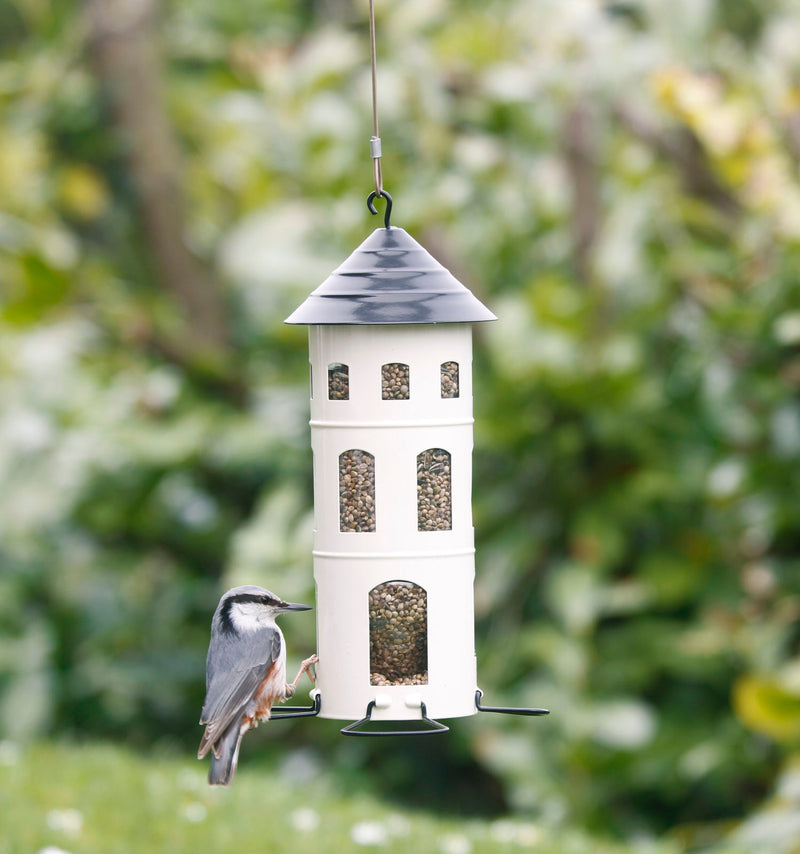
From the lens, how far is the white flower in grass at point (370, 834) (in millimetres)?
3730

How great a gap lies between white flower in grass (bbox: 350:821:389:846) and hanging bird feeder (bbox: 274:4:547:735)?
62.9 inches

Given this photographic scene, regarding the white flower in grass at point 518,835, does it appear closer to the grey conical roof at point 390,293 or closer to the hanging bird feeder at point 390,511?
the hanging bird feeder at point 390,511

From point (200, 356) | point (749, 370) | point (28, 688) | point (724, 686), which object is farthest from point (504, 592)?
point (28, 688)

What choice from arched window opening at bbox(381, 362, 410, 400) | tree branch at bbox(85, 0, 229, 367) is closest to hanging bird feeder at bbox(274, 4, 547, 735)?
arched window opening at bbox(381, 362, 410, 400)

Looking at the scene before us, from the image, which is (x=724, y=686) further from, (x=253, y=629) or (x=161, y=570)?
(x=253, y=629)

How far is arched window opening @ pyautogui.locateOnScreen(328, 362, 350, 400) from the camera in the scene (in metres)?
2.27

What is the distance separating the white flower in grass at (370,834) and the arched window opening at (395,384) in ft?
6.31

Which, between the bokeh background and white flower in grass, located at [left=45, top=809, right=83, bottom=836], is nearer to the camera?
white flower in grass, located at [left=45, top=809, right=83, bottom=836]

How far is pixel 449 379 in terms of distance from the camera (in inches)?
90.4

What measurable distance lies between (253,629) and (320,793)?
281cm

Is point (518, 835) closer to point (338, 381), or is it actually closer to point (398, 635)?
point (398, 635)

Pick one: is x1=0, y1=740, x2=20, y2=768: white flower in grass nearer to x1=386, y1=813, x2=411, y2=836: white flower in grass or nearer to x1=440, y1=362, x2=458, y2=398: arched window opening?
x1=386, y1=813, x2=411, y2=836: white flower in grass

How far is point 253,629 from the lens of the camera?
2.11 meters

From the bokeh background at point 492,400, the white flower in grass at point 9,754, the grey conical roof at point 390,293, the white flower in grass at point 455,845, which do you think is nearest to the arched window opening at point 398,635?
the grey conical roof at point 390,293
